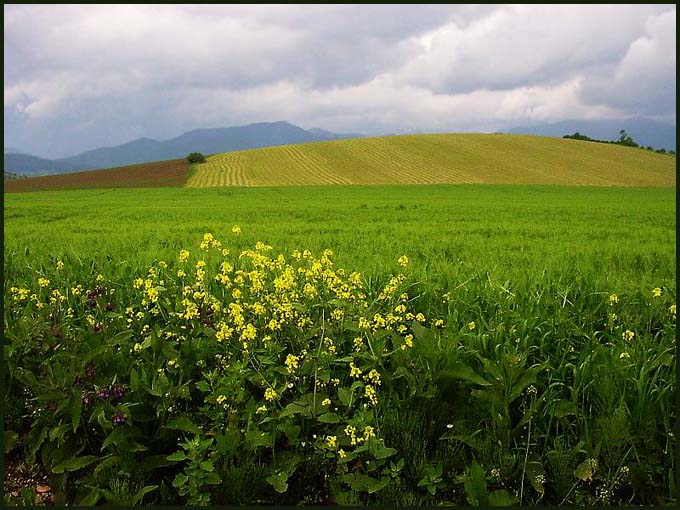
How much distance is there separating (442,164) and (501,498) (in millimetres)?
61492

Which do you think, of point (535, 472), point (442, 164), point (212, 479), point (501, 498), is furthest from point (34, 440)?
point (442, 164)

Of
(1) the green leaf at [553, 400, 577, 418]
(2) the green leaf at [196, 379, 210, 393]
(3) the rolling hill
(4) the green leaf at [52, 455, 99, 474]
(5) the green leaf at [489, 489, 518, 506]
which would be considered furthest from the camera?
(3) the rolling hill

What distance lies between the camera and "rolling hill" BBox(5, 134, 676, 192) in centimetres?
5269

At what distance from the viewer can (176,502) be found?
297 centimetres

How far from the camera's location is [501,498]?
273cm

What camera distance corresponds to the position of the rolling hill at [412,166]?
52.7 metres

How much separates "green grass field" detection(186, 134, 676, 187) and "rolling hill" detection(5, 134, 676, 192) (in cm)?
10

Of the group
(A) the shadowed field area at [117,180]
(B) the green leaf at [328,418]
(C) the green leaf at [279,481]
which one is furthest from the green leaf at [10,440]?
(A) the shadowed field area at [117,180]

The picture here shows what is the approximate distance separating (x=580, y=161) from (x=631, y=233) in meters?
60.4

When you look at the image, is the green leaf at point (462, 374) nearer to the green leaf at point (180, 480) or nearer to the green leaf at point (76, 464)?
the green leaf at point (180, 480)

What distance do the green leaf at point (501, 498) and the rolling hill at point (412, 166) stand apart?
47.4 m

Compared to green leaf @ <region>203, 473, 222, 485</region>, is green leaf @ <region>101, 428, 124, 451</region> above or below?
above

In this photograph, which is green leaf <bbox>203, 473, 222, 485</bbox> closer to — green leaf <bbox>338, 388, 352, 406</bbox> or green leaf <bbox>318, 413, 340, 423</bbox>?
green leaf <bbox>318, 413, 340, 423</bbox>

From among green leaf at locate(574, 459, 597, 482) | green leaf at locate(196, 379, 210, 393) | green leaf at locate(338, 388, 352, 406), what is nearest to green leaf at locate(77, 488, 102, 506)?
green leaf at locate(196, 379, 210, 393)
